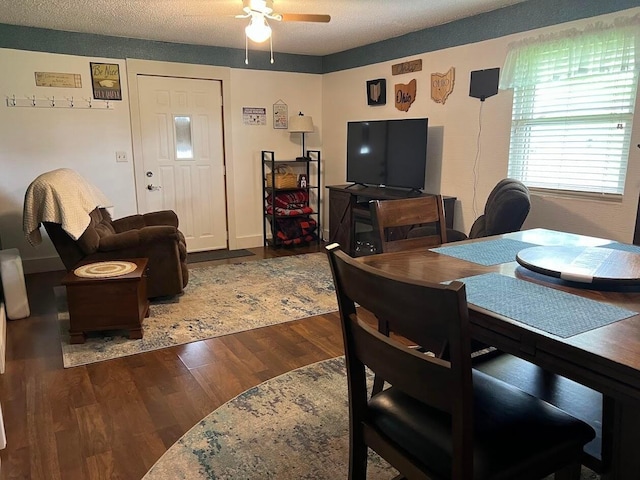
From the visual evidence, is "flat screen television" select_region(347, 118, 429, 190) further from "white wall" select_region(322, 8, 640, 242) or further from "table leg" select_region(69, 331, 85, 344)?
"table leg" select_region(69, 331, 85, 344)

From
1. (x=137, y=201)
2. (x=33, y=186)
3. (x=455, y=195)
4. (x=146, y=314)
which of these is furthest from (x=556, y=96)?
(x=137, y=201)

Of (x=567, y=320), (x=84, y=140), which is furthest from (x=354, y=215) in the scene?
(x=567, y=320)

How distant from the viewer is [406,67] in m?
4.63

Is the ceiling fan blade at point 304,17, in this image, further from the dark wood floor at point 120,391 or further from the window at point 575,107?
the dark wood floor at point 120,391

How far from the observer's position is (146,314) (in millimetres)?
3408

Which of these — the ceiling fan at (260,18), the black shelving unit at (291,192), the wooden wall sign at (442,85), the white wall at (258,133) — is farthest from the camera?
the black shelving unit at (291,192)

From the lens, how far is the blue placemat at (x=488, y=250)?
175cm

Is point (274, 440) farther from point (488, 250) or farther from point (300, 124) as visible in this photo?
point (300, 124)

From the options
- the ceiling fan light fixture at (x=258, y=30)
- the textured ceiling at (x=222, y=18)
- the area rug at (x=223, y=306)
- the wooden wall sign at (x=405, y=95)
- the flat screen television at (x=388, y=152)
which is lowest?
the area rug at (x=223, y=306)

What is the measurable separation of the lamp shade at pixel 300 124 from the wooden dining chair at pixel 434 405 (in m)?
4.45

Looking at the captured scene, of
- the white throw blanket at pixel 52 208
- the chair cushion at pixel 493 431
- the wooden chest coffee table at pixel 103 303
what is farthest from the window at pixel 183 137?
the chair cushion at pixel 493 431

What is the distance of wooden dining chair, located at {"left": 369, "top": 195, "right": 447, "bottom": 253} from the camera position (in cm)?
201

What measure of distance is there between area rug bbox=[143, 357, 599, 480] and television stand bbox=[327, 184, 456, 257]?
8.31 feet

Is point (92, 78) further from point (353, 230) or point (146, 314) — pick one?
point (353, 230)
